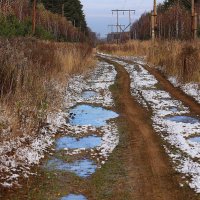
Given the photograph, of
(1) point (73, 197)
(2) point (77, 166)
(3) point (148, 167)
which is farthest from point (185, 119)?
(1) point (73, 197)

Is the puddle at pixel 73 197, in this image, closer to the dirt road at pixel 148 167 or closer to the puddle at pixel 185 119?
the dirt road at pixel 148 167

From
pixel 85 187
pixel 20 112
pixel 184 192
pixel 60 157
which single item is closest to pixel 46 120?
pixel 20 112

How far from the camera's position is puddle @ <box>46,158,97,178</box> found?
6.21m

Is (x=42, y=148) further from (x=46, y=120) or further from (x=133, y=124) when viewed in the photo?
(x=133, y=124)

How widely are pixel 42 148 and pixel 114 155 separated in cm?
123

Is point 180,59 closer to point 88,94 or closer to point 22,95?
point 88,94

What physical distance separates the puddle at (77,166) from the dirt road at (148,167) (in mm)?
586

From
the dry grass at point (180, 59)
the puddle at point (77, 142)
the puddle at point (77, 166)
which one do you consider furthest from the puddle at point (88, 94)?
the puddle at point (77, 166)

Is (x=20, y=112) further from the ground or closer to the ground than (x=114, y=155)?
further from the ground

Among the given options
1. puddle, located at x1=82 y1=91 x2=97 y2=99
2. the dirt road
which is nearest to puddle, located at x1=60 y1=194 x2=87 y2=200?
the dirt road

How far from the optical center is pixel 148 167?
21.1ft

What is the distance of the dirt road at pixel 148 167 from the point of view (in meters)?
5.41

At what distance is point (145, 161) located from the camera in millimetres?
6711

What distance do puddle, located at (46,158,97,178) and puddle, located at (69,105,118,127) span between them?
2588 mm
